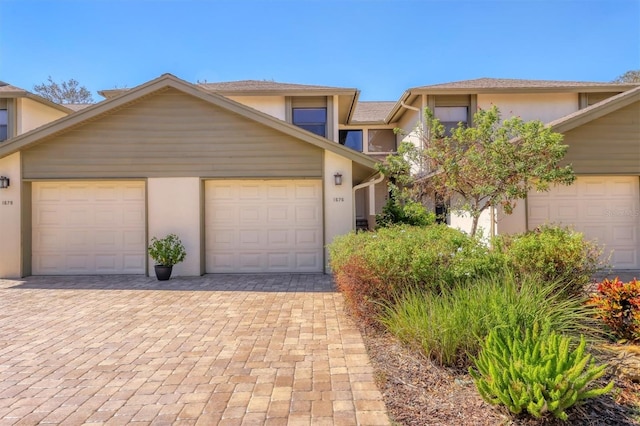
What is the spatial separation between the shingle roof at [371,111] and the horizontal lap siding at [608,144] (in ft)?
28.1

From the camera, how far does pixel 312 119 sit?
13812 millimetres

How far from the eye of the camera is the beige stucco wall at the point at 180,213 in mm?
10047

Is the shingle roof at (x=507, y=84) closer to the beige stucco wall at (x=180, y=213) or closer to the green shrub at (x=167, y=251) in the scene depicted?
the beige stucco wall at (x=180, y=213)

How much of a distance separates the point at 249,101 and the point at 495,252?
10.7 meters

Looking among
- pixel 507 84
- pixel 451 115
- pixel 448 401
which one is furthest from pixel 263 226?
pixel 507 84

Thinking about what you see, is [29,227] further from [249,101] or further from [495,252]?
[495,252]

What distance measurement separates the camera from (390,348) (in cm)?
468

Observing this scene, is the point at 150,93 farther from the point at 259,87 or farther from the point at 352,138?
the point at 352,138

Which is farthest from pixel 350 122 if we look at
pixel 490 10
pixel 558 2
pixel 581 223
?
pixel 581 223

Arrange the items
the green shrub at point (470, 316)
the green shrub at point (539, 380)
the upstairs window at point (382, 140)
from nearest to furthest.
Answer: the green shrub at point (539, 380) < the green shrub at point (470, 316) < the upstairs window at point (382, 140)

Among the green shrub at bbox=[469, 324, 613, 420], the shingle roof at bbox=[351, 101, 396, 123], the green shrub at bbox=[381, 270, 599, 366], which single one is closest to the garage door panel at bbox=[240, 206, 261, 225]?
the green shrub at bbox=[381, 270, 599, 366]

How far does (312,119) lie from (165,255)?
6.99 meters

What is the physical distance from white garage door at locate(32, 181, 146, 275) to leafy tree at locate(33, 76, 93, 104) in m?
26.9

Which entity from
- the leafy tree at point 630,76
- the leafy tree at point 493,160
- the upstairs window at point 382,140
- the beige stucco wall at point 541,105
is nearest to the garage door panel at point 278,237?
the leafy tree at point 493,160
